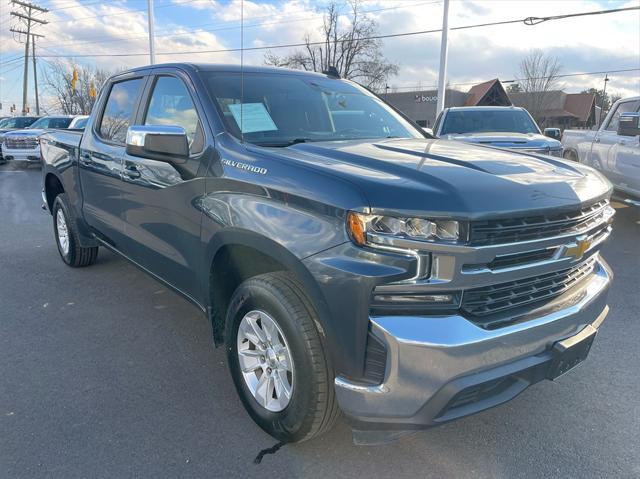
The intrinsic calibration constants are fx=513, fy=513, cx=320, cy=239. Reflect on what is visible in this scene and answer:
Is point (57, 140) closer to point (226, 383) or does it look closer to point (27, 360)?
point (27, 360)

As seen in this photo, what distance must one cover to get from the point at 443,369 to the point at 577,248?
97cm

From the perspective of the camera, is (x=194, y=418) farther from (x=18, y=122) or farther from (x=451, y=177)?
(x=18, y=122)

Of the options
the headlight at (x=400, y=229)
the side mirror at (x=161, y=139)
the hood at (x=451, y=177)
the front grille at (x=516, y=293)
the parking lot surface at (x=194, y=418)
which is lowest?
the parking lot surface at (x=194, y=418)

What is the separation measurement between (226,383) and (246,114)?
1666 millimetres

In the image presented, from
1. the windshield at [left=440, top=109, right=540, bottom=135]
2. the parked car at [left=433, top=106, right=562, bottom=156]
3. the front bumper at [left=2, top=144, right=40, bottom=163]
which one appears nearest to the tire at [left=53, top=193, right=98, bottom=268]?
the parked car at [left=433, top=106, right=562, bottom=156]

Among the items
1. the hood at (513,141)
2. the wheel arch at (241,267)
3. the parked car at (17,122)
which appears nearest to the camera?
the wheel arch at (241,267)

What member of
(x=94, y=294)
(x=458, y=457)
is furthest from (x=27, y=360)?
(x=458, y=457)

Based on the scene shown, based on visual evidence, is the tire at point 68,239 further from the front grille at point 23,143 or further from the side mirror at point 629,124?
the front grille at point 23,143

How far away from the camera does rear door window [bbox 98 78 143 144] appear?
13.2ft

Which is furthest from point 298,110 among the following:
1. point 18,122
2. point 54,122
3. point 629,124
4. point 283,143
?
point 18,122

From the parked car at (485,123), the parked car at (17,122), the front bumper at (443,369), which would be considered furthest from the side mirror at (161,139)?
the parked car at (17,122)

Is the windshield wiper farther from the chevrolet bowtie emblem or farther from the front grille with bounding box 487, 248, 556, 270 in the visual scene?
the chevrolet bowtie emblem

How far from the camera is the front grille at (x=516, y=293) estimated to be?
6.90 feet

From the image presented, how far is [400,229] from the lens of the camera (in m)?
2.03
